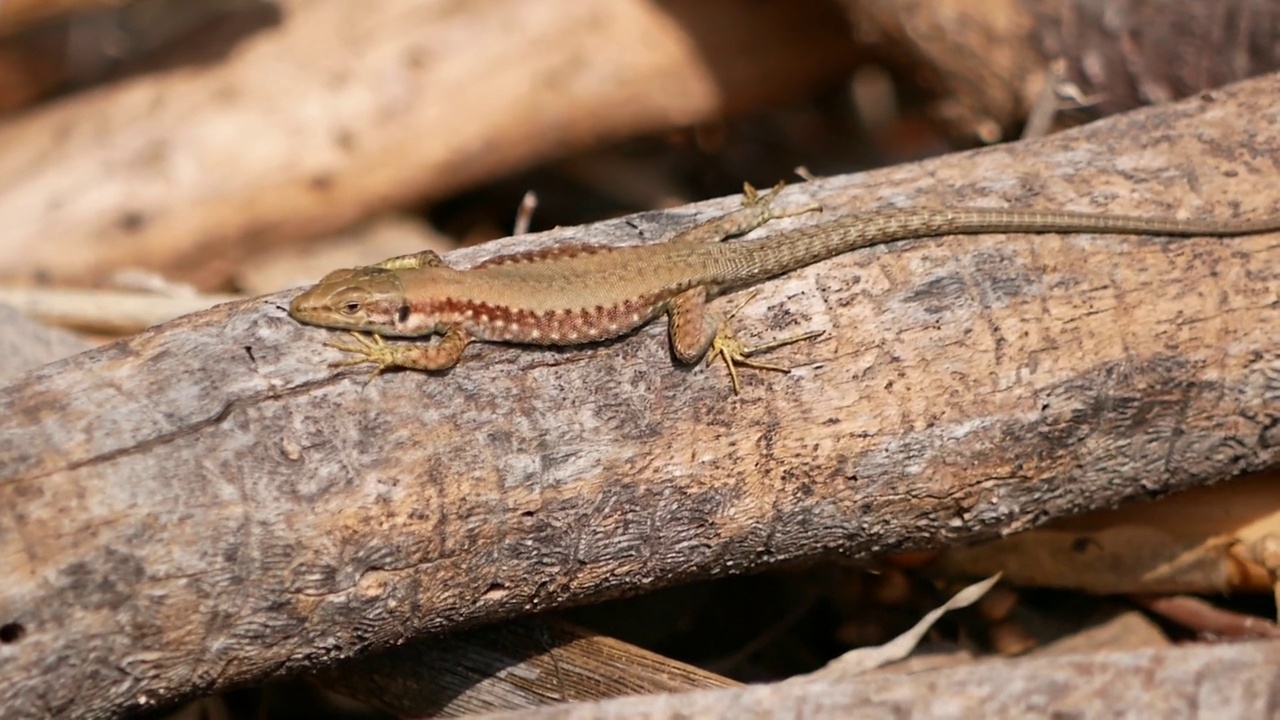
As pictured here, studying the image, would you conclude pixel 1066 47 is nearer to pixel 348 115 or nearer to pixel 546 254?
pixel 546 254

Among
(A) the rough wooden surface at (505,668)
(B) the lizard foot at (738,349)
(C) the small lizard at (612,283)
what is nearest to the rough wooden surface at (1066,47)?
(C) the small lizard at (612,283)

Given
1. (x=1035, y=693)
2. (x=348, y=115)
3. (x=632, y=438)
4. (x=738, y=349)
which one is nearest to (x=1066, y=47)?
(x=738, y=349)

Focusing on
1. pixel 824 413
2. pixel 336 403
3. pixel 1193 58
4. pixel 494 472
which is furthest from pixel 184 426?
pixel 1193 58

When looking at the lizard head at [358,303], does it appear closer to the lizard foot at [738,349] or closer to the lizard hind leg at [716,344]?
the lizard hind leg at [716,344]

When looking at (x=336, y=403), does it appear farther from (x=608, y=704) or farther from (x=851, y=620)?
(x=851, y=620)

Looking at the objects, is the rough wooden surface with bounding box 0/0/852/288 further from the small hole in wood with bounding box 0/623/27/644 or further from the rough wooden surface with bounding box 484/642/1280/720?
the rough wooden surface with bounding box 484/642/1280/720

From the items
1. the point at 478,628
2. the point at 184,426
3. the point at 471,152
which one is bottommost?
the point at 478,628

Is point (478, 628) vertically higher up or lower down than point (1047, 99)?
lower down

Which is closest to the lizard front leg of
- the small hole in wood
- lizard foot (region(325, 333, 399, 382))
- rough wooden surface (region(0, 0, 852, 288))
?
lizard foot (region(325, 333, 399, 382))
